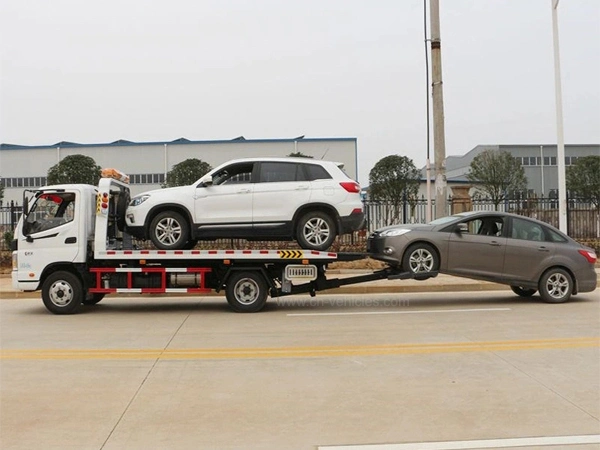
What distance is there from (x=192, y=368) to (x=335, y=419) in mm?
2398

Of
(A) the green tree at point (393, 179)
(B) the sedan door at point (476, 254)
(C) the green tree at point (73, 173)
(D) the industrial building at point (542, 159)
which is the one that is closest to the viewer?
(B) the sedan door at point (476, 254)

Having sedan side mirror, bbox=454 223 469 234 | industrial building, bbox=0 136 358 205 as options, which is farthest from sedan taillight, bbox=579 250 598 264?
industrial building, bbox=0 136 358 205

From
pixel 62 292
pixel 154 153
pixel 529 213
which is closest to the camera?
pixel 62 292

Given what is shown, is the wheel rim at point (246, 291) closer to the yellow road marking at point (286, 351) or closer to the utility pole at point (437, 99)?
the yellow road marking at point (286, 351)

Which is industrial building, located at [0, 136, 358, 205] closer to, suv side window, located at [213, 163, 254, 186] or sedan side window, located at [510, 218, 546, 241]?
sedan side window, located at [510, 218, 546, 241]

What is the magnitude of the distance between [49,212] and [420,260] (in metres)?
7.04

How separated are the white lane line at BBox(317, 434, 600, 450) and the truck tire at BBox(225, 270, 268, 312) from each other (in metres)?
6.46

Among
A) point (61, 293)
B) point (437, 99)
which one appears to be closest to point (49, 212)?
point (61, 293)

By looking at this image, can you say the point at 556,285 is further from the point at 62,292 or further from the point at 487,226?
the point at 62,292

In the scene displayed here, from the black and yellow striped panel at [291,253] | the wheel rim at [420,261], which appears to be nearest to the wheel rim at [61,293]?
the black and yellow striped panel at [291,253]

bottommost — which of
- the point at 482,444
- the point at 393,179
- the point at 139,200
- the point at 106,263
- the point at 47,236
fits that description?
the point at 482,444

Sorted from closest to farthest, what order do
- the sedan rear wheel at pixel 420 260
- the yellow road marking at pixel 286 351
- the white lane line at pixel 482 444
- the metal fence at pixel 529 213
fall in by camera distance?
1. the white lane line at pixel 482 444
2. the yellow road marking at pixel 286 351
3. the sedan rear wheel at pixel 420 260
4. the metal fence at pixel 529 213

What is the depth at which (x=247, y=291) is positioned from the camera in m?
10.9

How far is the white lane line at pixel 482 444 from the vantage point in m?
4.36
